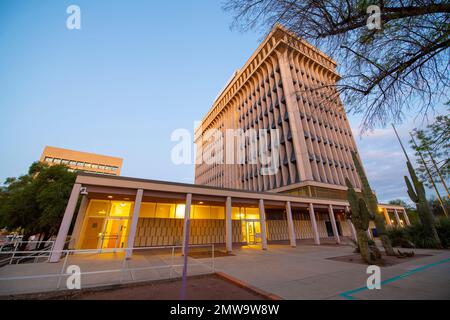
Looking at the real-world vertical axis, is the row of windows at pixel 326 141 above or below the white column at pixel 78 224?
above

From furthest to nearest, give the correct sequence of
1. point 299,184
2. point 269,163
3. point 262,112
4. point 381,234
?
1. point 262,112
2. point 269,163
3. point 299,184
4. point 381,234

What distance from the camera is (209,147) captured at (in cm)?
4978

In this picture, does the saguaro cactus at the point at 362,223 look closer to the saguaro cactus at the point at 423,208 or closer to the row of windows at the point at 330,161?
the saguaro cactus at the point at 423,208

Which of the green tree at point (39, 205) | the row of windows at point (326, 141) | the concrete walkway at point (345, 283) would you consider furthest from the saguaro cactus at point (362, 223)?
the green tree at point (39, 205)

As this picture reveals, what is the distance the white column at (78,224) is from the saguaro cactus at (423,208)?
23.0m

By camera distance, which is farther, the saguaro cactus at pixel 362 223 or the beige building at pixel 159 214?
the beige building at pixel 159 214

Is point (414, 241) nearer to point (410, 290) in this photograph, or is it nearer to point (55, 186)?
point (410, 290)

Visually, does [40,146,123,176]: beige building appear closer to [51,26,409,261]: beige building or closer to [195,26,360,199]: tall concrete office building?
[51,26,409,261]: beige building

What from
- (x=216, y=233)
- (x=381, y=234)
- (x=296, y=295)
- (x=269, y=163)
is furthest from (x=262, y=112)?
(x=296, y=295)

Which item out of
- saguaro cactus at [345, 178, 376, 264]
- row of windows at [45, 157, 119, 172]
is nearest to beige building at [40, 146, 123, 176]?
row of windows at [45, 157, 119, 172]

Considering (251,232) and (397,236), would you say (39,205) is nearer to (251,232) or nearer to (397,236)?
(251,232)

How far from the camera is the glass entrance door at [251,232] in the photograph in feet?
54.1

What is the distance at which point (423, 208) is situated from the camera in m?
11.5

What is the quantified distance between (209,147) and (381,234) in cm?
4333
